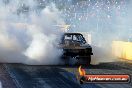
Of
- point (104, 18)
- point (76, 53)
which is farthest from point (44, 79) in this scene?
point (104, 18)

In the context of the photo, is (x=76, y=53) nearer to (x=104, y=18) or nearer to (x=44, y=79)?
(x=44, y=79)

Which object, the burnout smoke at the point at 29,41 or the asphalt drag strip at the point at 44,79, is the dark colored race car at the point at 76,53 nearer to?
the burnout smoke at the point at 29,41

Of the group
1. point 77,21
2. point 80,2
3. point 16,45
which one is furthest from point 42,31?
point 77,21

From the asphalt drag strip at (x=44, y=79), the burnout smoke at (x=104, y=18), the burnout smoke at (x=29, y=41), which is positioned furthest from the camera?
the burnout smoke at (x=104, y=18)

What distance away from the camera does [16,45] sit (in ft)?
57.4

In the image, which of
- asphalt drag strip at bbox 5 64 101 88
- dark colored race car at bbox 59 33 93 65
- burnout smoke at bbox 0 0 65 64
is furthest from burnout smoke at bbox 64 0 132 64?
asphalt drag strip at bbox 5 64 101 88

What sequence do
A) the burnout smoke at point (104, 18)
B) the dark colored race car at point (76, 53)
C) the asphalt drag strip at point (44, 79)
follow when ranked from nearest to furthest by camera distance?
1. the asphalt drag strip at point (44, 79)
2. the dark colored race car at point (76, 53)
3. the burnout smoke at point (104, 18)

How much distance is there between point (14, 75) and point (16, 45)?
5350 millimetres

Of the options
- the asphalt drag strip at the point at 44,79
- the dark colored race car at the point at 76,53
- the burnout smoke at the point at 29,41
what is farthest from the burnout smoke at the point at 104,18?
the asphalt drag strip at the point at 44,79

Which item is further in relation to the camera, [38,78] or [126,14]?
[126,14]

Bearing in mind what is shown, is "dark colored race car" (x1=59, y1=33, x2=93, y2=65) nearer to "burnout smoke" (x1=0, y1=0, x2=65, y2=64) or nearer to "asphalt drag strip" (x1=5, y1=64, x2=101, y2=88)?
"burnout smoke" (x1=0, y1=0, x2=65, y2=64)

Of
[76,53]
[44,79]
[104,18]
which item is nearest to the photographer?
[44,79]

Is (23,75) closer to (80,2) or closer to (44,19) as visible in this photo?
(44,19)

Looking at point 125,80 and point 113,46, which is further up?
point 125,80
